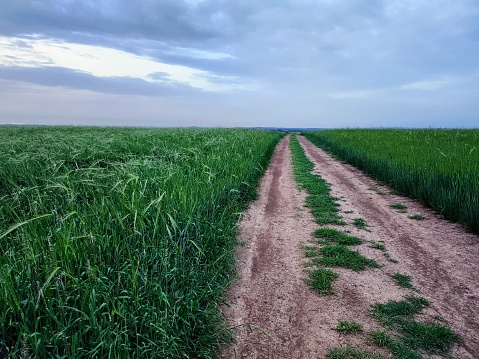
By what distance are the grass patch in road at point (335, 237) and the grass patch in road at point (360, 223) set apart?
27.3 inches

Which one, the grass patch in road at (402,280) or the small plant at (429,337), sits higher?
the grass patch in road at (402,280)

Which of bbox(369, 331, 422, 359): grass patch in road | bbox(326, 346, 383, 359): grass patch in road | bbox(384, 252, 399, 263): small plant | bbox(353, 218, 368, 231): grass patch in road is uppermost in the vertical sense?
bbox(353, 218, 368, 231): grass patch in road

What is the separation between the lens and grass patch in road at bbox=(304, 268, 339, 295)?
13.0 ft

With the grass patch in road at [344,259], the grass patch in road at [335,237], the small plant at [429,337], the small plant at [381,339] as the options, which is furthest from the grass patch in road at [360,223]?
the small plant at [381,339]

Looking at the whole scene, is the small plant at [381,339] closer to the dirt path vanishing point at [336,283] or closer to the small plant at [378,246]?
the dirt path vanishing point at [336,283]

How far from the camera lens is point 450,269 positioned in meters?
4.62

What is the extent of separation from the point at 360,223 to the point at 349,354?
3.97 metres

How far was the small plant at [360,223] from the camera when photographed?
6375 mm

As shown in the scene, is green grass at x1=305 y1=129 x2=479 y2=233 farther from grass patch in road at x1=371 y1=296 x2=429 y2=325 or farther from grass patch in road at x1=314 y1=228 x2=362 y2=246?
grass patch in road at x1=371 y1=296 x2=429 y2=325

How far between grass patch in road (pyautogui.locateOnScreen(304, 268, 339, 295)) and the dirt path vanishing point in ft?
0.30

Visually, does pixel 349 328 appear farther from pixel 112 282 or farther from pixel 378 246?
pixel 378 246

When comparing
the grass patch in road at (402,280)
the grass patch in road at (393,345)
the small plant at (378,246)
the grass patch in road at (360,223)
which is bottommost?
the grass patch in road at (393,345)

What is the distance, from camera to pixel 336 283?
414cm

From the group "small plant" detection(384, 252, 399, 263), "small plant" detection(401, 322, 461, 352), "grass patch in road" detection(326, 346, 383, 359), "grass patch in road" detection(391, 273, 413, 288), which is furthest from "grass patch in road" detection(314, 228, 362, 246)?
"grass patch in road" detection(326, 346, 383, 359)
